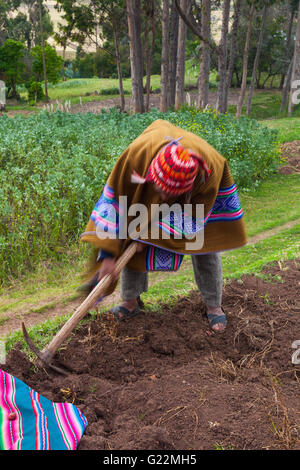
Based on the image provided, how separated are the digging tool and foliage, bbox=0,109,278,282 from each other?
6.23 feet

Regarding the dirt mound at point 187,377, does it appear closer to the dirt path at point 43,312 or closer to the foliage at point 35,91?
the dirt path at point 43,312

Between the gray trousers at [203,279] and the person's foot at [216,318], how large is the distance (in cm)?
5

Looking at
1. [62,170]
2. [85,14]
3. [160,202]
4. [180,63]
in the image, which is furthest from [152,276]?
[85,14]

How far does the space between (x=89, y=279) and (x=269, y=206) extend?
4756 millimetres

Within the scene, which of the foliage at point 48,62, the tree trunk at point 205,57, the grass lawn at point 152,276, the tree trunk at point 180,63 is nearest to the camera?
the grass lawn at point 152,276

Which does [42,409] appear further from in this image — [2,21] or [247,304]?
[2,21]

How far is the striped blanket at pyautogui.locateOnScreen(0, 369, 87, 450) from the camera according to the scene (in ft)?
6.65

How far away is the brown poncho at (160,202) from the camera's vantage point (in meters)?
2.67

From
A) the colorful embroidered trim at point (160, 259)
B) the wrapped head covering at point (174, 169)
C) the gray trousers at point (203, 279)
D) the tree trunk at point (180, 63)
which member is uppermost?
the tree trunk at point (180, 63)

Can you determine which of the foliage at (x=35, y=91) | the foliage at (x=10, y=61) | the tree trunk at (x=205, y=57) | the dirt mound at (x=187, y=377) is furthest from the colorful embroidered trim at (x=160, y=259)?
the foliage at (x=10, y=61)

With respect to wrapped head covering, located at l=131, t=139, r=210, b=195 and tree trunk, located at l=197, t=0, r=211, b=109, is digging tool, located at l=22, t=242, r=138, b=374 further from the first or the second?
tree trunk, located at l=197, t=0, r=211, b=109

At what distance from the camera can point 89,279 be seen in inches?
119

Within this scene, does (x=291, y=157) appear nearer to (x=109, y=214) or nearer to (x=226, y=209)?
(x=226, y=209)

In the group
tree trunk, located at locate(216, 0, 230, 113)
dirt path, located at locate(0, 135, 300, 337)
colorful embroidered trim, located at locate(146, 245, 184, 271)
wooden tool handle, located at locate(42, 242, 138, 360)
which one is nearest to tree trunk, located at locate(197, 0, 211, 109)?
tree trunk, located at locate(216, 0, 230, 113)
